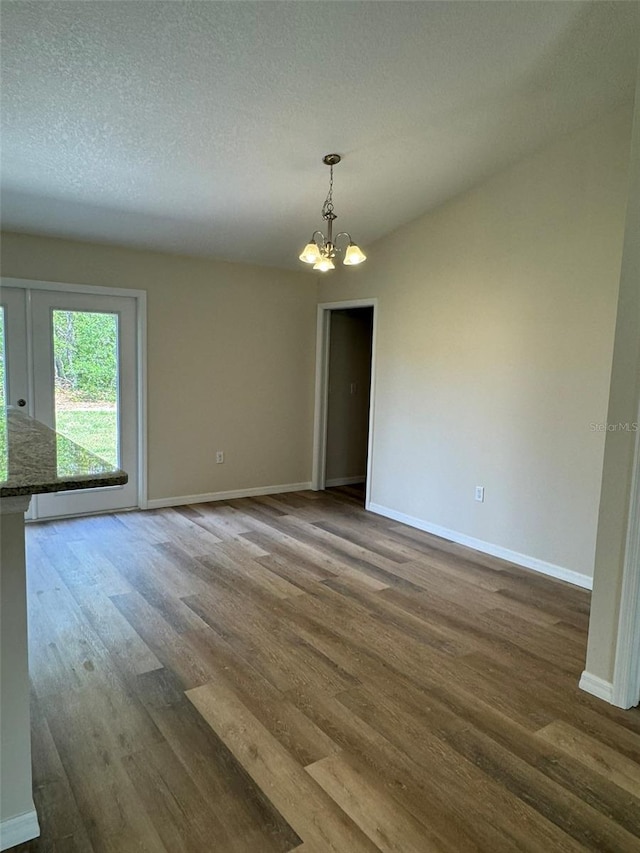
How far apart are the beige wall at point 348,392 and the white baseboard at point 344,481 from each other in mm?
20

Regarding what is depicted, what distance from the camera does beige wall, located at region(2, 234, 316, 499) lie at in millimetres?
4766

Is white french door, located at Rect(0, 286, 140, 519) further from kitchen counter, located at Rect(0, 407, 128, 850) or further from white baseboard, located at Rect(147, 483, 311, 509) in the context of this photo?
kitchen counter, located at Rect(0, 407, 128, 850)

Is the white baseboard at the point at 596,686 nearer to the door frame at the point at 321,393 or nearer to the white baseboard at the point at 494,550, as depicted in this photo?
the white baseboard at the point at 494,550

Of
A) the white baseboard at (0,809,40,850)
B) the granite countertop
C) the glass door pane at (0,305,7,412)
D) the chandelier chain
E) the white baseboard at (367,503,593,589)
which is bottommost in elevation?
the white baseboard at (0,809,40,850)

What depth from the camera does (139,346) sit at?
16.1 ft

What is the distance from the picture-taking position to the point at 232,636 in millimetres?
2801

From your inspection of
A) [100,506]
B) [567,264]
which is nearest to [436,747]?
[567,264]

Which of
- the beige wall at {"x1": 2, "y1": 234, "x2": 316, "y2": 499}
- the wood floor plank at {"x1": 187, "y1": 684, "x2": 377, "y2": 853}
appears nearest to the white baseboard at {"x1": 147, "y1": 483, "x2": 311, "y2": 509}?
the beige wall at {"x1": 2, "y1": 234, "x2": 316, "y2": 499}

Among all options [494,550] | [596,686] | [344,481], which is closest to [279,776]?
[596,686]

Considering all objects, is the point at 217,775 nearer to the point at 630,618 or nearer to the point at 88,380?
the point at 630,618

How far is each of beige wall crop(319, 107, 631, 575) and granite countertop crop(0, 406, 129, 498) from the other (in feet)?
10.0

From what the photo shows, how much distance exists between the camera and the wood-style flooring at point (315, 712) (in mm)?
1671

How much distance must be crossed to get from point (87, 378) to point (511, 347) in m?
3.51

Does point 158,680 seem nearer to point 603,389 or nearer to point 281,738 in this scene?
point 281,738
